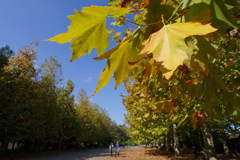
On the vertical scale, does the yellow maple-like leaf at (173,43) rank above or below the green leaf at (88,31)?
below

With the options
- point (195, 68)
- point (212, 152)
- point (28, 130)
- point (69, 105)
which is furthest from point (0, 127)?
point (195, 68)

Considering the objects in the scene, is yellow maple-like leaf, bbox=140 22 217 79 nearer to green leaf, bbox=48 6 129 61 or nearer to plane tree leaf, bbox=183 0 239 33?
plane tree leaf, bbox=183 0 239 33

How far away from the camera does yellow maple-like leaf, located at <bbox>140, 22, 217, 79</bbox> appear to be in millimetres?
647

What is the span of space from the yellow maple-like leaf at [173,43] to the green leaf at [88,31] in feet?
1.32

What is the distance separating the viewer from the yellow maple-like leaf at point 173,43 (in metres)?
0.65

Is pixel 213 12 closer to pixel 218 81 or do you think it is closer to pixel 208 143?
pixel 218 81

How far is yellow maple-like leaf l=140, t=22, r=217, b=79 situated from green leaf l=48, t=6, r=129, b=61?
15.9 inches

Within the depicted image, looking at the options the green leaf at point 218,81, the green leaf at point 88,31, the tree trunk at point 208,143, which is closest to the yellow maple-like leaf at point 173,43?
the green leaf at point 88,31

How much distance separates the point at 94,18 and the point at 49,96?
22688 millimetres

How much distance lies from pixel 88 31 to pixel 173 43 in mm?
664

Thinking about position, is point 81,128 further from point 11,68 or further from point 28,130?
point 11,68

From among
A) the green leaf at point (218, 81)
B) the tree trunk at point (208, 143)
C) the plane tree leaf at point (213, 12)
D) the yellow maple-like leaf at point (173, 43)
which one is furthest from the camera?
the tree trunk at point (208, 143)

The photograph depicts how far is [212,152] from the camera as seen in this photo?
691cm

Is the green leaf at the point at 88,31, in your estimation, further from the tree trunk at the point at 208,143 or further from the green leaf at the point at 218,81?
the tree trunk at the point at 208,143
